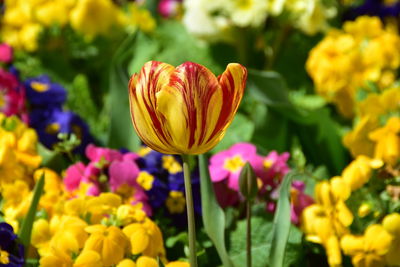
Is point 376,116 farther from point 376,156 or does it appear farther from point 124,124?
point 124,124

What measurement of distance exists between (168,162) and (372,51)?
0.52 m

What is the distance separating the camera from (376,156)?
1061mm

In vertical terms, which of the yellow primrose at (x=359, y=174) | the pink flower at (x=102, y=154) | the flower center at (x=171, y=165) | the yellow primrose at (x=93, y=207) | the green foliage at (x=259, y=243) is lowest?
the green foliage at (x=259, y=243)

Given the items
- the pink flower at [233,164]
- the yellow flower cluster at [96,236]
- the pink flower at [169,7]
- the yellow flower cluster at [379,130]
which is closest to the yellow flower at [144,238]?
the yellow flower cluster at [96,236]

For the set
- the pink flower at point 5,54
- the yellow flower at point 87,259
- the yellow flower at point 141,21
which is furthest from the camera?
the yellow flower at point 141,21

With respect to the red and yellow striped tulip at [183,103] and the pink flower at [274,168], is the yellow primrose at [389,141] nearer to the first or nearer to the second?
the pink flower at [274,168]

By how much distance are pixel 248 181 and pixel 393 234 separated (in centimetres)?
19

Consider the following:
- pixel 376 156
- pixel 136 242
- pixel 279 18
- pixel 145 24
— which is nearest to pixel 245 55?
pixel 279 18

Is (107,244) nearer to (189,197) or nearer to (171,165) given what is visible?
(189,197)

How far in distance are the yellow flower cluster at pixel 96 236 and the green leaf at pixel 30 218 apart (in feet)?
0.09

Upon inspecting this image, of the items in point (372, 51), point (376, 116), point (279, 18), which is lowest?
point (376, 116)

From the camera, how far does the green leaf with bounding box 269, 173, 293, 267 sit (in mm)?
828

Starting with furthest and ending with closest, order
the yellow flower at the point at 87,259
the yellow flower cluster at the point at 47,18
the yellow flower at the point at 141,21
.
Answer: the yellow flower at the point at 141,21 → the yellow flower cluster at the point at 47,18 → the yellow flower at the point at 87,259

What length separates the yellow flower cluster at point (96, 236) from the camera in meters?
0.78
